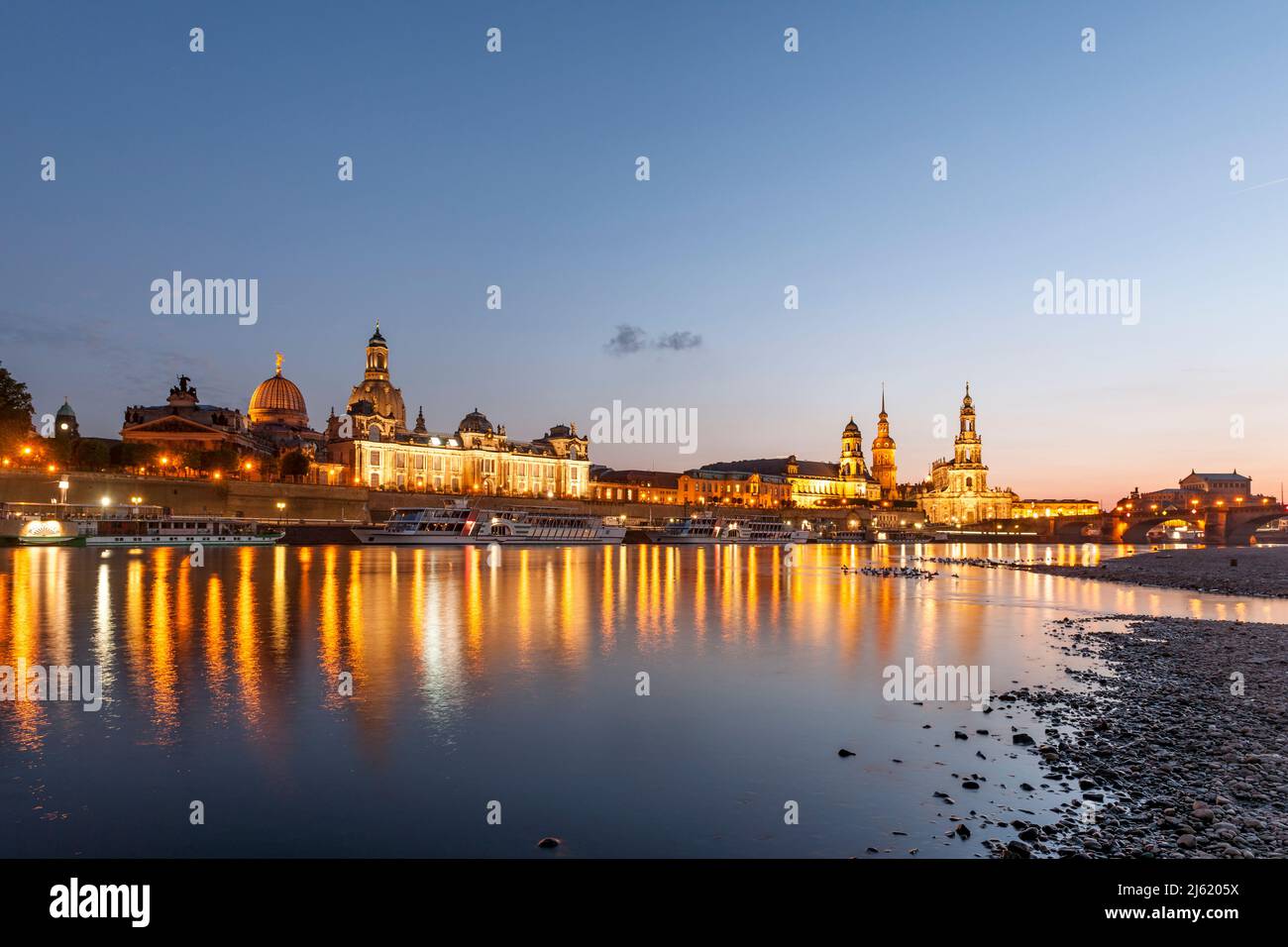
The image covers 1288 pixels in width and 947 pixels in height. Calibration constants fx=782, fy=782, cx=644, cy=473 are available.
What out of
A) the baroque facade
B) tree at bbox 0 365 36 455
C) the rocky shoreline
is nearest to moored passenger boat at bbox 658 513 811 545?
the baroque facade

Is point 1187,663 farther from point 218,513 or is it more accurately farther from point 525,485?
point 525,485

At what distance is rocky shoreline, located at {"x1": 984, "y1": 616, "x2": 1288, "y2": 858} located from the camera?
762 cm

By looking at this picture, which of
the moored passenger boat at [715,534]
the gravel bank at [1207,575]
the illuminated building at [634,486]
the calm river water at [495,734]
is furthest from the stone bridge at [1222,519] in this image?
the calm river water at [495,734]

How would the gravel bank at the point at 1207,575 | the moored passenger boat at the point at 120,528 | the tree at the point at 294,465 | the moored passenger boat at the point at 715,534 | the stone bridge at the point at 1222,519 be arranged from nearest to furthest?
the gravel bank at the point at 1207,575 → the moored passenger boat at the point at 120,528 → the stone bridge at the point at 1222,519 → the moored passenger boat at the point at 715,534 → the tree at the point at 294,465

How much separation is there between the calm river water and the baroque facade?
115937 millimetres

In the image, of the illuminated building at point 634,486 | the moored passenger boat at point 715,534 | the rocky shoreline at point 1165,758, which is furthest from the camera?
the illuminated building at point 634,486

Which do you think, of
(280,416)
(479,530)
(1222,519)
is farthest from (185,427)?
(1222,519)

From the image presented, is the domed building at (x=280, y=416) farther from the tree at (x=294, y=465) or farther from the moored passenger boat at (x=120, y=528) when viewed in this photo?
the moored passenger boat at (x=120, y=528)

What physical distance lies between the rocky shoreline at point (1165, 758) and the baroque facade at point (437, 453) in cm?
12629

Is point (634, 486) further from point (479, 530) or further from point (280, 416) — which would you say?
point (479, 530)

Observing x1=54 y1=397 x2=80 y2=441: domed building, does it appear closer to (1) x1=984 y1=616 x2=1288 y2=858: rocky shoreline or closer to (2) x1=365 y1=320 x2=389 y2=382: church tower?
(2) x1=365 y1=320 x2=389 y2=382: church tower

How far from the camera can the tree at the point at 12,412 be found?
78.8m

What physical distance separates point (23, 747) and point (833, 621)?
2192cm

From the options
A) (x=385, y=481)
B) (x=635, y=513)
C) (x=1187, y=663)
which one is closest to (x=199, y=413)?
(x=385, y=481)
